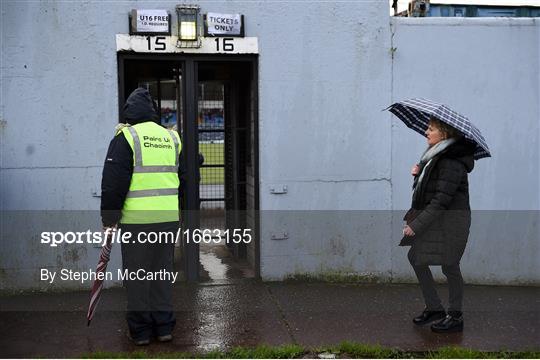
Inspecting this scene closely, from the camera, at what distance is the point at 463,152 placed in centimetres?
589

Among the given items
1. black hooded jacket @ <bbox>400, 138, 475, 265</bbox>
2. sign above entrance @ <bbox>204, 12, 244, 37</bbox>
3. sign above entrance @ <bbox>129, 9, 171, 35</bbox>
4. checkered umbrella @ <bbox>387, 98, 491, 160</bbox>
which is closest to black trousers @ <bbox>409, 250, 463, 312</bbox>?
black hooded jacket @ <bbox>400, 138, 475, 265</bbox>

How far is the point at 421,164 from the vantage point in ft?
19.7

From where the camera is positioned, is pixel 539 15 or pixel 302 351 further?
pixel 539 15

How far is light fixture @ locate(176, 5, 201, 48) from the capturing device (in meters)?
7.24

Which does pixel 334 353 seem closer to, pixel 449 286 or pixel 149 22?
pixel 449 286

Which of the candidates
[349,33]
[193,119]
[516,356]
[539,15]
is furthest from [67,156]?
[539,15]

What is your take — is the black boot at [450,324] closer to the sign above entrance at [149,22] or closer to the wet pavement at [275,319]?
the wet pavement at [275,319]

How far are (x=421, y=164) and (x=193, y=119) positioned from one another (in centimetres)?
264

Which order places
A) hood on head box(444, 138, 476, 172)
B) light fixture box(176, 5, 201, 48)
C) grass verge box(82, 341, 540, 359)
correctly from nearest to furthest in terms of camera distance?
grass verge box(82, 341, 540, 359) < hood on head box(444, 138, 476, 172) < light fixture box(176, 5, 201, 48)

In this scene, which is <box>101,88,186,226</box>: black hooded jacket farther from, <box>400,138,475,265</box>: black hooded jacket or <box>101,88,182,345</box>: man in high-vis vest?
<box>400,138,475,265</box>: black hooded jacket

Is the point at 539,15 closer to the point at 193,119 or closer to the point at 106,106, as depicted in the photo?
the point at 193,119

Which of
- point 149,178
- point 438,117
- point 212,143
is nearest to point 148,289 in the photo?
point 149,178

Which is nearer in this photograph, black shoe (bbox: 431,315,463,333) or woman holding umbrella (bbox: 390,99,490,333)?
woman holding umbrella (bbox: 390,99,490,333)

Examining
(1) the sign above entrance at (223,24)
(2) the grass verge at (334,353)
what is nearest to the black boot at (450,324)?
(2) the grass verge at (334,353)
